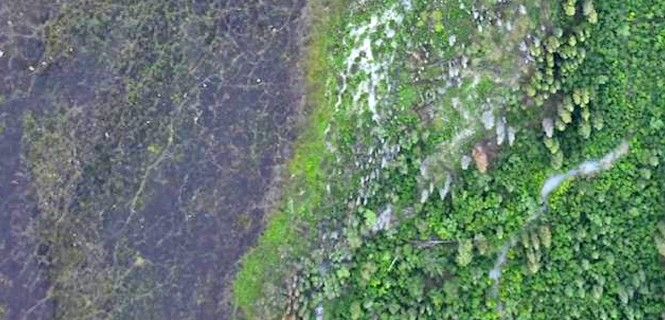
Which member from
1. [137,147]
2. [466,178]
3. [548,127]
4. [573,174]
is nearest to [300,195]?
Answer: [466,178]

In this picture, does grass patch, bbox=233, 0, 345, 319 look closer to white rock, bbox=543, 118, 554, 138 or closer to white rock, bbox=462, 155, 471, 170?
white rock, bbox=462, 155, 471, 170

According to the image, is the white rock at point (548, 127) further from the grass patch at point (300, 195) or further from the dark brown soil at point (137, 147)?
the dark brown soil at point (137, 147)

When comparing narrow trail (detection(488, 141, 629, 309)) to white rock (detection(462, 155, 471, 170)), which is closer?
white rock (detection(462, 155, 471, 170))

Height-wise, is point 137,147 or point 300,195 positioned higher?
point 137,147

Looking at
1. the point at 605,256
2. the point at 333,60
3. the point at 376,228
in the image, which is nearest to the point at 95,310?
the point at 376,228

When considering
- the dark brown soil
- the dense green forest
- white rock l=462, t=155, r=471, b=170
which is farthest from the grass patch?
white rock l=462, t=155, r=471, b=170

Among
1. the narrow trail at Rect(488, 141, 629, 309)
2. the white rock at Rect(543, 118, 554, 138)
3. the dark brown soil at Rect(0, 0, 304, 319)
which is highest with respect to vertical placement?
the dark brown soil at Rect(0, 0, 304, 319)

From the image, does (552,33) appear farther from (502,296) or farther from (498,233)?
(502,296)

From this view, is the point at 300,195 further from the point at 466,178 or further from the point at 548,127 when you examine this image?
the point at 548,127
